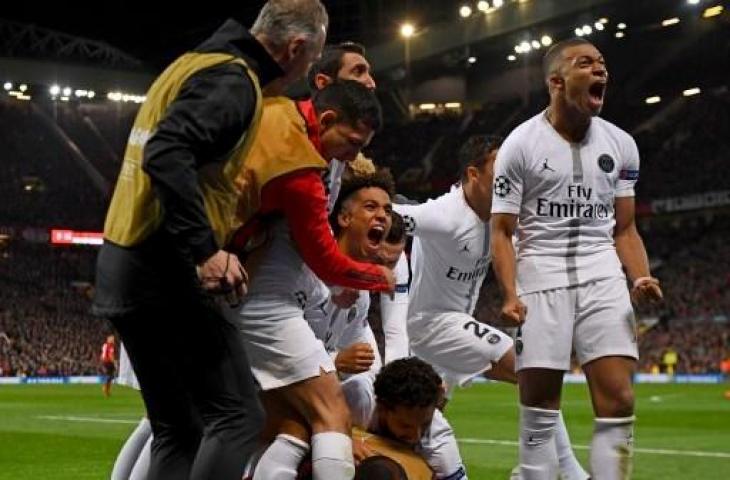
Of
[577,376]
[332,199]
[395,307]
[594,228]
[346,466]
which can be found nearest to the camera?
[346,466]

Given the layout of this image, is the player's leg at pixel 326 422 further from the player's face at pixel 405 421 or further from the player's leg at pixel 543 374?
the player's leg at pixel 543 374

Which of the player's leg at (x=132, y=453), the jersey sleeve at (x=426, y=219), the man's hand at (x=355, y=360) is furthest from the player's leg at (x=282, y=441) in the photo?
the jersey sleeve at (x=426, y=219)

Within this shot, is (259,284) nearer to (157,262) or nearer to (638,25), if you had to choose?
(157,262)

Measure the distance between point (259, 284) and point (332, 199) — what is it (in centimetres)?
61

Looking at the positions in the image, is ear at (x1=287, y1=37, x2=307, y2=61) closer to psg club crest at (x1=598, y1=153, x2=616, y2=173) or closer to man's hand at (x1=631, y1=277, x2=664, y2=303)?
psg club crest at (x1=598, y1=153, x2=616, y2=173)

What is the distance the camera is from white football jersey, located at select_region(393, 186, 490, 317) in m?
6.47

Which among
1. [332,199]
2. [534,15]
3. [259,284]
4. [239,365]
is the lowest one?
[239,365]

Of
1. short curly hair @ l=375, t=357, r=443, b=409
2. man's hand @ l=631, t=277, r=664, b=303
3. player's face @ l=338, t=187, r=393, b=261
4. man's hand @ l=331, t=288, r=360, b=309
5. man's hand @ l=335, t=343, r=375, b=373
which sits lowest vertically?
short curly hair @ l=375, t=357, r=443, b=409

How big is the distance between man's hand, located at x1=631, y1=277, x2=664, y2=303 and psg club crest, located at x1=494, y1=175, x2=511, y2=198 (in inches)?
29.2

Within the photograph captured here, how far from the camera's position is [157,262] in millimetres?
3494

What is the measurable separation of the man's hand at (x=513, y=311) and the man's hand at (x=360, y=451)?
0.88 meters

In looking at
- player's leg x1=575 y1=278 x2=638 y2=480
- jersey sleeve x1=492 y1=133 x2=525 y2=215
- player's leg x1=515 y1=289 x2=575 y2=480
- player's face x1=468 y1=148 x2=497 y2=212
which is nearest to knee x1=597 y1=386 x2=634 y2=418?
player's leg x1=575 y1=278 x2=638 y2=480

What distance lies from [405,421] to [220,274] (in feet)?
5.31

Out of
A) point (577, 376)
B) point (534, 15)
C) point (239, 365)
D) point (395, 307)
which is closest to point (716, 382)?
point (577, 376)
